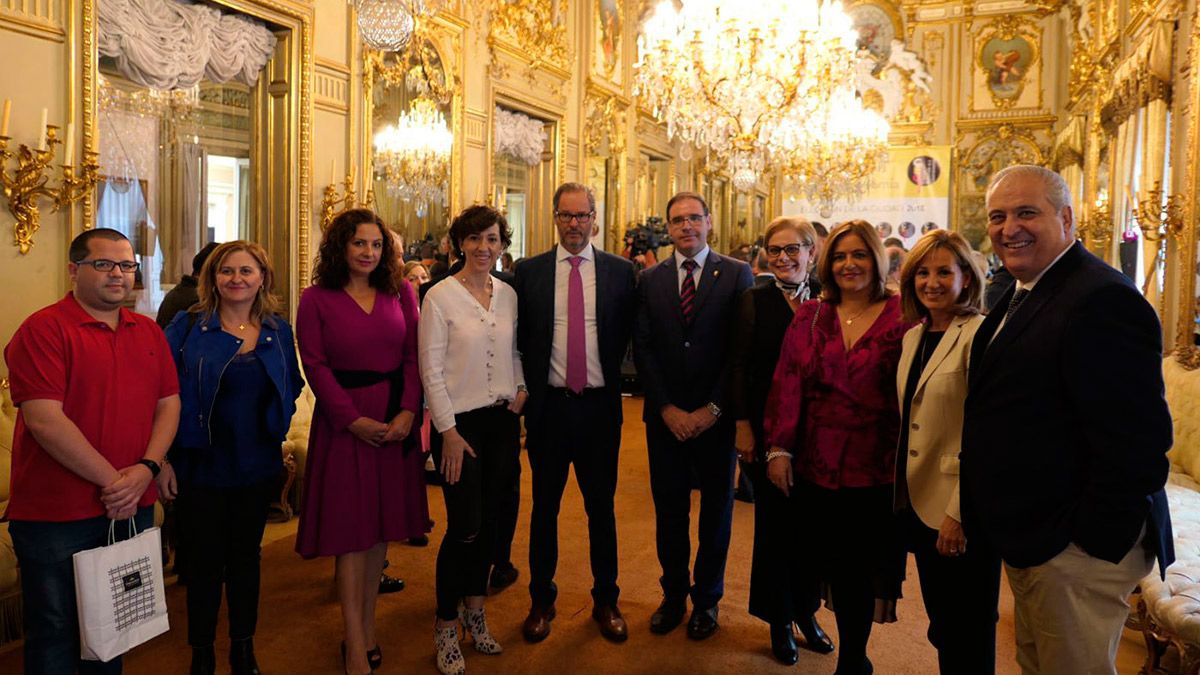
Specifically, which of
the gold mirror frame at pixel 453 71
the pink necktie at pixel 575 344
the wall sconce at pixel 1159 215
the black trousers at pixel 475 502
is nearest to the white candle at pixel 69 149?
the gold mirror frame at pixel 453 71

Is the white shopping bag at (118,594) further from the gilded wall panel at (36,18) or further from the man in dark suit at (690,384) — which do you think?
the gilded wall panel at (36,18)

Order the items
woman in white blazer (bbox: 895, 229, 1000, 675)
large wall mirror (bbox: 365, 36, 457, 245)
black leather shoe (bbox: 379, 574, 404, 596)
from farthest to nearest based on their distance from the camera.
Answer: large wall mirror (bbox: 365, 36, 457, 245)
black leather shoe (bbox: 379, 574, 404, 596)
woman in white blazer (bbox: 895, 229, 1000, 675)

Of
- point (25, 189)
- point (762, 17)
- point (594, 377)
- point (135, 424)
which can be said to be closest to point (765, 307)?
point (594, 377)

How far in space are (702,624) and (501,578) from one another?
105cm

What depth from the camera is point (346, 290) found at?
2898 millimetres

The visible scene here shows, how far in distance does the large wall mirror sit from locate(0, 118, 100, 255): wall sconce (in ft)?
7.48

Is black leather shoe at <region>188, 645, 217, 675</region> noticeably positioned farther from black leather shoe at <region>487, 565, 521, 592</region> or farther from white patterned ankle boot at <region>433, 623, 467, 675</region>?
black leather shoe at <region>487, 565, 521, 592</region>

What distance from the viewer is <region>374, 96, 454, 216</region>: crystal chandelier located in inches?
254

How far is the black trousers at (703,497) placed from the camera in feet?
10.8

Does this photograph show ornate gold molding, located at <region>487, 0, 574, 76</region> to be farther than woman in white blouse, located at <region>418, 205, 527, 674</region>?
Yes

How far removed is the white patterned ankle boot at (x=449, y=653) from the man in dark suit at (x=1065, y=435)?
187 cm

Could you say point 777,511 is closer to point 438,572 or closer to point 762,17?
point 438,572

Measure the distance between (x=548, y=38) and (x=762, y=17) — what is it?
263 centimetres

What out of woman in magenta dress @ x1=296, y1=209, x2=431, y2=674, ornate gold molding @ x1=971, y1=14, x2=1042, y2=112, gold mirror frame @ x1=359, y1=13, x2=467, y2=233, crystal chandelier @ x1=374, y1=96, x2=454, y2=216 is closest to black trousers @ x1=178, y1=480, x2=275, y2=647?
woman in magenta dress @ x1=296, y1=209, x2=431, y2=674
